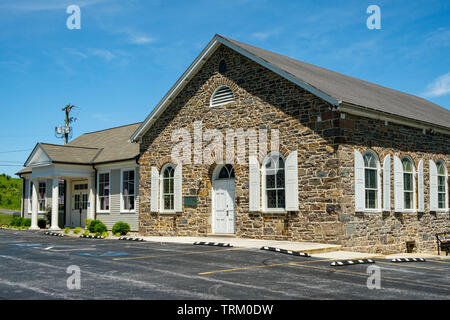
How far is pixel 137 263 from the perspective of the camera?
11.2 meters

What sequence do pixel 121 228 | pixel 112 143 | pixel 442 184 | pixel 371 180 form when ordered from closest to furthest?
1. pixel 371 180
2. pixel 442 184
3. pixel 121 228
4. pixel 112 143

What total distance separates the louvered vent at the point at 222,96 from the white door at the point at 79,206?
418 inches

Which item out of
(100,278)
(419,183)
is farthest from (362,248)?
(100,278)

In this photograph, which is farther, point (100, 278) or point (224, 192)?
point (224, 192)

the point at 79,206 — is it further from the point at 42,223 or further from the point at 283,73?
the point at 283,73

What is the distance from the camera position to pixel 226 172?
711 inches

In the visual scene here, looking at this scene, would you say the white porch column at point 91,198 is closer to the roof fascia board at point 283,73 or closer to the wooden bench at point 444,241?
the roof fascia board at point 283,73

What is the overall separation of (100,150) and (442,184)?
55.0ft

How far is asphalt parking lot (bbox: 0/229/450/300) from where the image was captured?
7.70 m

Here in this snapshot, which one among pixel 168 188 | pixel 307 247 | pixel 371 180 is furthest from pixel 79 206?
pixel 371 180

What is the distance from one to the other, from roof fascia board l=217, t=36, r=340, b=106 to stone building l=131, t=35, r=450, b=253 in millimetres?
37

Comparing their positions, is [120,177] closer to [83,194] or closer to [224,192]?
[83,194]

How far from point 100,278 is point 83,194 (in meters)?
17.2

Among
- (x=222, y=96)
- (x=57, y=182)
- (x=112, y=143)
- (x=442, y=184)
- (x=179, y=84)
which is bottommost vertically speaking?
(x=442, y=184)
